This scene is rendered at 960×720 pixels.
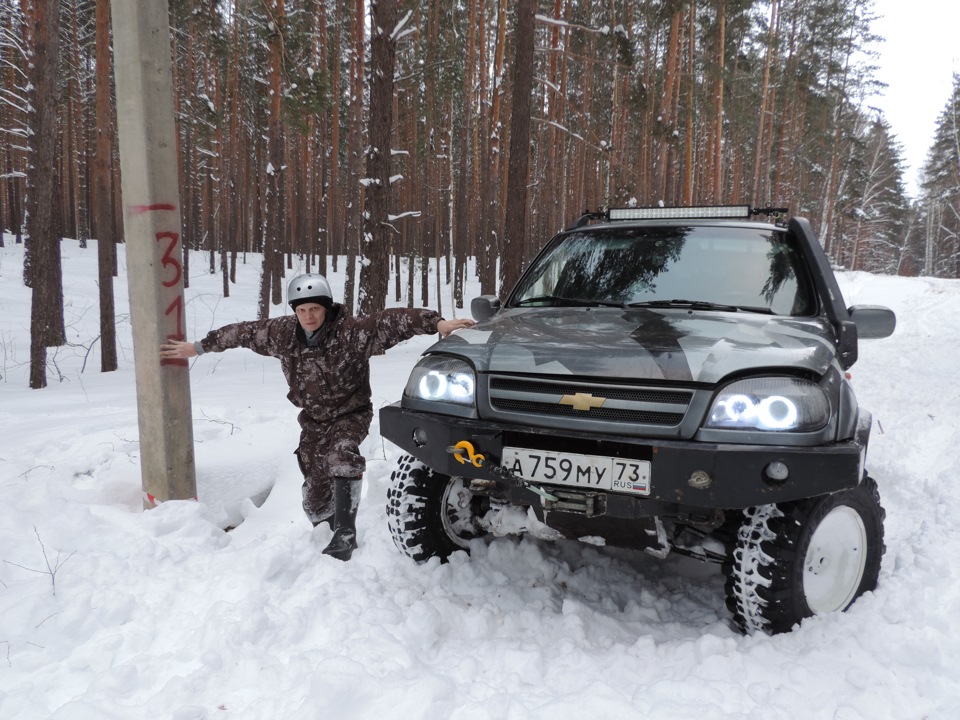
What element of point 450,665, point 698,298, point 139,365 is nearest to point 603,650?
point 450,665

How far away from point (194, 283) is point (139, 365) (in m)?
25.3

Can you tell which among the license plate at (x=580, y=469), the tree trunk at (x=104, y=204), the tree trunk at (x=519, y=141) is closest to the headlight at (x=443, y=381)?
the license plate at (x=580, y=469)

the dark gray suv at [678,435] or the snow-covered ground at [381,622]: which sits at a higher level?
the dark gray suv at [678,435]

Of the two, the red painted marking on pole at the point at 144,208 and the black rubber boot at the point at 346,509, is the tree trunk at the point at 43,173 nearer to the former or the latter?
the red painted marking on pole at the point at 144,208

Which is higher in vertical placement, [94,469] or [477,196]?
[477,196]

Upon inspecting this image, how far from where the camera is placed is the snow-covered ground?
2.13 meters

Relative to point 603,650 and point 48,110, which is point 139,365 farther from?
point 48,110

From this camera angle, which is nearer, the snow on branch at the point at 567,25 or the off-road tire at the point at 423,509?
the off-road tire at the point at 423,509

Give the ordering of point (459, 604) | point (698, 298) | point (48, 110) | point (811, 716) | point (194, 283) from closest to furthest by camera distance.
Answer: point (811, 716) < point (459, 604) < point (698, 298) < point (48, 110) < point (194, 283)

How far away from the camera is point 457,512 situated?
3.23m

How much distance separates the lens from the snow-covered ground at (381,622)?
83.8 inches

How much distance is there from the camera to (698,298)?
10.4 feet

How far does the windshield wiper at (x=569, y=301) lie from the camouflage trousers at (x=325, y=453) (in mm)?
1155

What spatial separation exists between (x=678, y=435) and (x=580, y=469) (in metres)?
0.38
